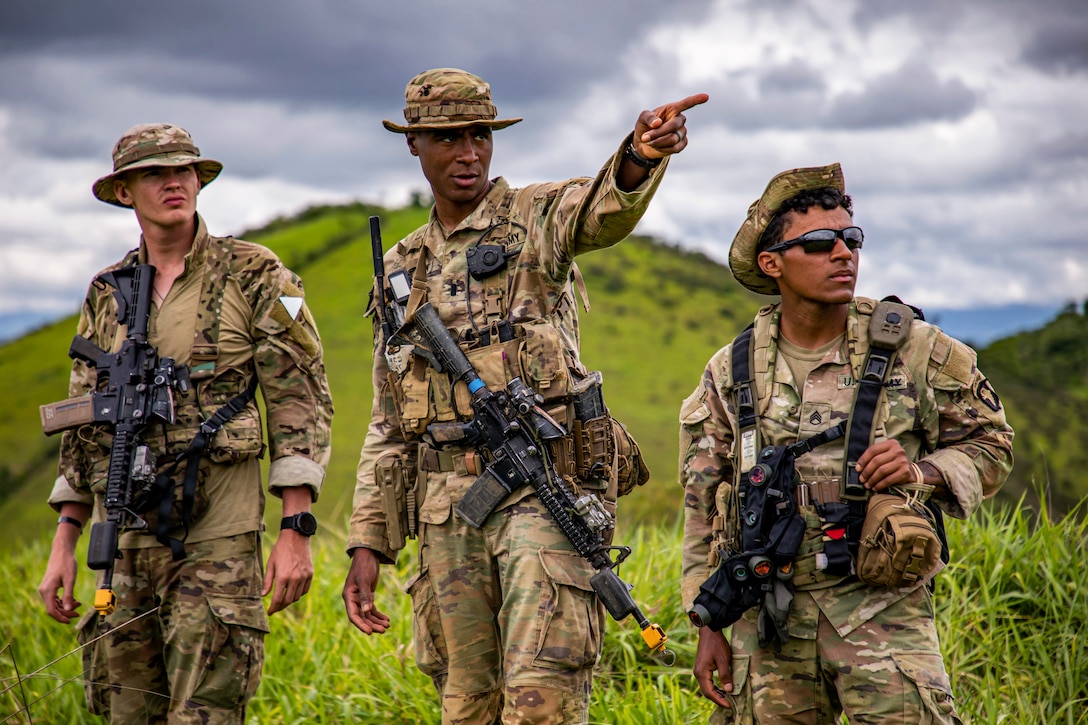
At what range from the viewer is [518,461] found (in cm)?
367

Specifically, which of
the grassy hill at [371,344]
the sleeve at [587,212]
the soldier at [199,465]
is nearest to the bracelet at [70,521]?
the soldier at [199,465]

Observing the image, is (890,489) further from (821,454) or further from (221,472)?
(221,472)

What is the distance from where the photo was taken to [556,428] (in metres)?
3.69

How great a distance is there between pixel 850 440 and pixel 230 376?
7.74 ft

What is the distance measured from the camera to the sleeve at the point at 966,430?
128 inches

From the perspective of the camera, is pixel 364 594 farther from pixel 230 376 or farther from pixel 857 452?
pixel 857 452

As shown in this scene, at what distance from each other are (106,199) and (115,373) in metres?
0.79

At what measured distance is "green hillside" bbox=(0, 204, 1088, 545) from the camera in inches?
452

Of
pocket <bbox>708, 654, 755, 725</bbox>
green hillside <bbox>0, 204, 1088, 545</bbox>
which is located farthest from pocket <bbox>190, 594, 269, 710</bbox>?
green hillside <bbox>0, 204, 1088, 545</bbox>

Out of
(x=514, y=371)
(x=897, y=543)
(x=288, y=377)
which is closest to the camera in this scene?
(x=897, y=543)

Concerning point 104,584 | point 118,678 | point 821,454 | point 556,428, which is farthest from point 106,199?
point 821,454

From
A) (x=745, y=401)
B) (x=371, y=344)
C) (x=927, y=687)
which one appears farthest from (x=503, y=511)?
(x=371, y=344)

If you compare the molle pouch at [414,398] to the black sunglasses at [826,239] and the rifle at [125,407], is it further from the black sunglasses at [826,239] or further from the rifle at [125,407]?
the black sunglasses at [826,239]

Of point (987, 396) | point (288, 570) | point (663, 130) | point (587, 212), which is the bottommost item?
point (288, 570)
